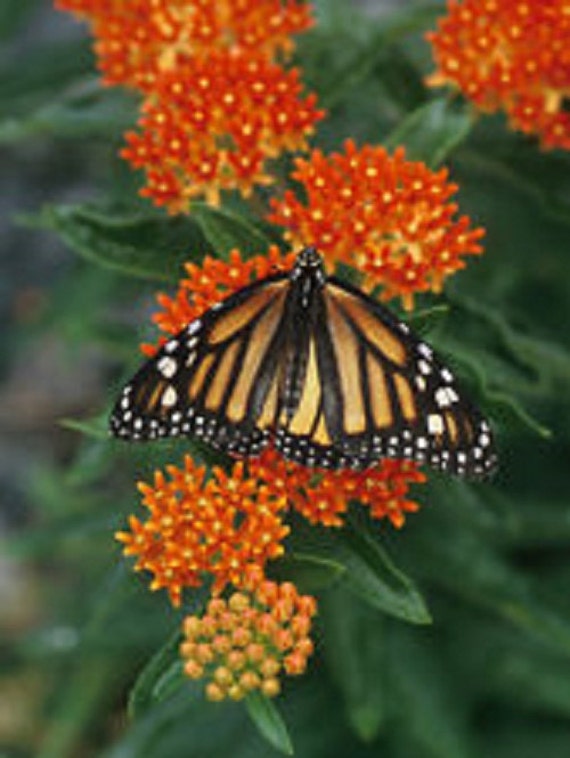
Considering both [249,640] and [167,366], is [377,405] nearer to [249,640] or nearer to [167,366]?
[167,366]

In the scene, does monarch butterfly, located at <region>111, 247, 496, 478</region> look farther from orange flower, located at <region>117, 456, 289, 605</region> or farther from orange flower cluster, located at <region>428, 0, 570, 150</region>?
orange flower cluster, located at <region>428, 0, 570, 150</region>

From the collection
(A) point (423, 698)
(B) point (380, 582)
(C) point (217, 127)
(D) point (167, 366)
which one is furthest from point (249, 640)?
(A) point (423, 698)

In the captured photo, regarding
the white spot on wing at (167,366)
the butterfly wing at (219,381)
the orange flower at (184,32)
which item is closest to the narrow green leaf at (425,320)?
the butterfly wing at (219,381)

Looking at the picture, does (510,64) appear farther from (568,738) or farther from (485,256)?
(568,738)

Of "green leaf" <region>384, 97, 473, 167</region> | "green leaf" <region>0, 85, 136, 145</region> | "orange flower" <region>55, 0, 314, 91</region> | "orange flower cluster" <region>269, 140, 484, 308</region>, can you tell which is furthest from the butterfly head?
"green leaf" <region>0, 85, 136, 145</region>

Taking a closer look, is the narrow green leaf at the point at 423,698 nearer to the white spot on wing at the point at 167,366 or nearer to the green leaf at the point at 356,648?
the green leaf at the point at 356,648
